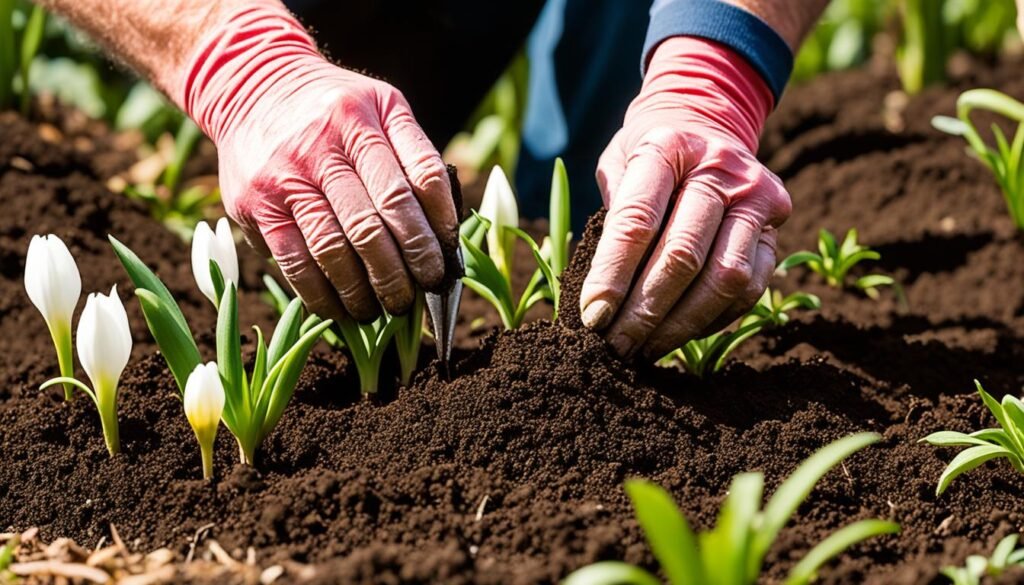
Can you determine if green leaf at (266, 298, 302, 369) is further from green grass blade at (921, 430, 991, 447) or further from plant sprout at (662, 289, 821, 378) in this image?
green grass blade at (921, 430, 991, 447)

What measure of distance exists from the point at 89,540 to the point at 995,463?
1.58 meters

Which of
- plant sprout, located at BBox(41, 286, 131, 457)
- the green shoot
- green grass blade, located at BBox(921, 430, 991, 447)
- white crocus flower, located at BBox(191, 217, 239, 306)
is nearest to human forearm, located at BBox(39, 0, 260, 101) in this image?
white crocus flower, located at BBox(191, 217, 239, 306)

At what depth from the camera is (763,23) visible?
262cm

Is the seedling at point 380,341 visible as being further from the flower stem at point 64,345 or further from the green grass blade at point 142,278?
the flower stem at point 64,345

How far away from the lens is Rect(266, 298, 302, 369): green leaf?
204 centimetres

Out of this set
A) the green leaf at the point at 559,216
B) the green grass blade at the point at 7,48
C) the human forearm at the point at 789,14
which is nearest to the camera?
the green leaf at the point at 559,216

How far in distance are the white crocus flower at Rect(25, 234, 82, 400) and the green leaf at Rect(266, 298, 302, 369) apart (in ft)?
1.15

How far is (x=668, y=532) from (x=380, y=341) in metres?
1.00

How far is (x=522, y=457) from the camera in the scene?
1934 millimetres

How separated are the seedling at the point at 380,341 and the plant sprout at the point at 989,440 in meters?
0.94

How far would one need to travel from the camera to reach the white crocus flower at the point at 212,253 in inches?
83.5

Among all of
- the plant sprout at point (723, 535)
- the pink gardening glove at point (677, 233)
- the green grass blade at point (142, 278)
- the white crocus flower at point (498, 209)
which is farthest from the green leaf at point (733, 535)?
the white crocus flower at point (498, 209)

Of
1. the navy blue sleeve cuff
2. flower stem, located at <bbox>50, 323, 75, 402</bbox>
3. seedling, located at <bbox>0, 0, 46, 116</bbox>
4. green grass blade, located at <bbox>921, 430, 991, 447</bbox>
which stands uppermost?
the navy blue sleeve cuff

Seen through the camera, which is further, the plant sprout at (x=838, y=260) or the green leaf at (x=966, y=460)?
the plant sprout at (x=838, y=260)
